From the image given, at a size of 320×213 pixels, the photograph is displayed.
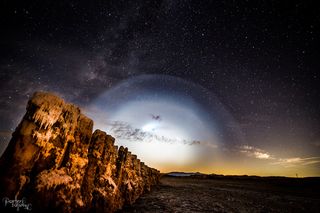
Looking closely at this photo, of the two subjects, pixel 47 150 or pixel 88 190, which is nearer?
pixel 47 150

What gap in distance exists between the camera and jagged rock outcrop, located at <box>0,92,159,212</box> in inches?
112

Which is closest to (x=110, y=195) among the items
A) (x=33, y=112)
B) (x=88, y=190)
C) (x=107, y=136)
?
(x=88, y=190)

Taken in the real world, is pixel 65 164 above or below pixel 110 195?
above

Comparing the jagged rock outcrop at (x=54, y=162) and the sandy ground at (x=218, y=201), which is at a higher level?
the jagged rock outcrop at (x=54, y=162)

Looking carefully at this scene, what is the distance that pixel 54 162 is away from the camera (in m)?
3.42

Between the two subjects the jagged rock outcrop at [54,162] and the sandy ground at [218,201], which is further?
the sandy ground at [218,201]

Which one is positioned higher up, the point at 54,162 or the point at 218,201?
the point at 54,162

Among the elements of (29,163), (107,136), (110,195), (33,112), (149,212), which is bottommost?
(149,212)

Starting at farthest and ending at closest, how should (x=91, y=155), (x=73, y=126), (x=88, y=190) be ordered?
1. (x=91, y=155)
2. (x=88, y=190)
3. (x=73, y=126)

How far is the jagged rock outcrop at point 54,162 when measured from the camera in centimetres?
284

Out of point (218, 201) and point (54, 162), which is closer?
point (54, 162)

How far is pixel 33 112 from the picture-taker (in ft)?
10.2

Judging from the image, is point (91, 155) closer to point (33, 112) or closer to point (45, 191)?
point (45, 191)

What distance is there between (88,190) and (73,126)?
1607mm
